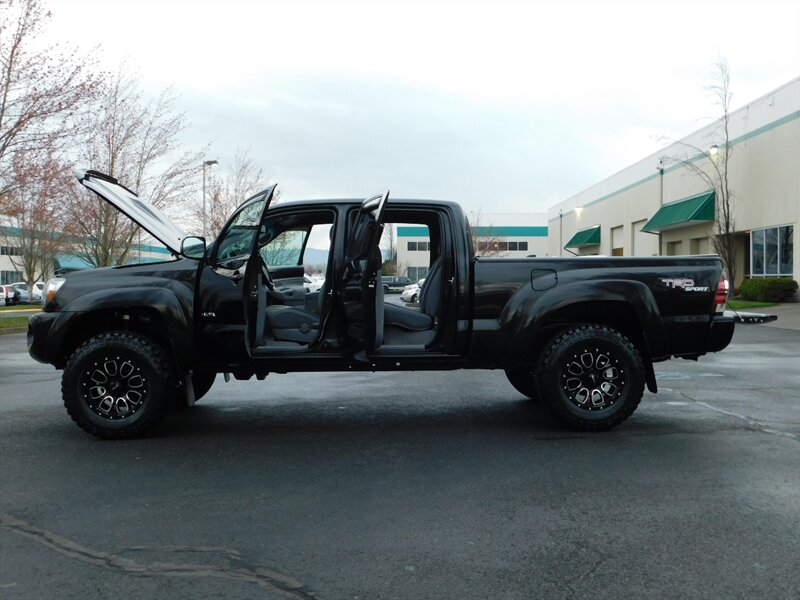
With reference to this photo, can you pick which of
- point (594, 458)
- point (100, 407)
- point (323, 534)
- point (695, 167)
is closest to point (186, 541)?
point (323, 534)

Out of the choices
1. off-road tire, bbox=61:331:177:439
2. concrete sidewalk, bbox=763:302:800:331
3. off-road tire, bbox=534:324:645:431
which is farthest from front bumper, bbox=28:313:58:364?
concrete sidewalk, bbox=763:302:800:331

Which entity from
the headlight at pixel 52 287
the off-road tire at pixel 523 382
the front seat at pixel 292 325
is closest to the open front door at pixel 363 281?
the front seat at pixel 292 325

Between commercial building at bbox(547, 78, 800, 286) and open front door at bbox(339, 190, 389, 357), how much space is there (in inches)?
925

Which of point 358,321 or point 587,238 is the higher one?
point 587,238

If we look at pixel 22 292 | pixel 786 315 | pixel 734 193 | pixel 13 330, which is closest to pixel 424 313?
pixel 13 330

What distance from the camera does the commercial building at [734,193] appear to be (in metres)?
25.6

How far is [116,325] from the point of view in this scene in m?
6.05

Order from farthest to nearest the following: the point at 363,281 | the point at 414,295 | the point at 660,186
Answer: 1. the point at 660,186
2. the point at 414,295
3. the point at 363,281

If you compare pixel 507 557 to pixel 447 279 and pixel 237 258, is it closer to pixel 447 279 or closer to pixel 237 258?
pixel 447 279

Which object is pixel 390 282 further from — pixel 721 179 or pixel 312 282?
pixel 721 179

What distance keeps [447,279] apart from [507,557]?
9.92 feet

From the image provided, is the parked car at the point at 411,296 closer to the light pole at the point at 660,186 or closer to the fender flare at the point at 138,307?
the fender flare at the point at 138,307

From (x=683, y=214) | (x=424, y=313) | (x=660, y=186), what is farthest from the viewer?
(x=660, y=186)

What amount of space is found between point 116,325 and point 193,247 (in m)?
0.94
